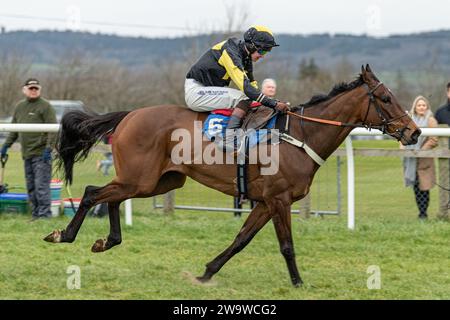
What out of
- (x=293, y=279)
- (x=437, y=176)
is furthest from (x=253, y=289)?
(x=437, y=176)

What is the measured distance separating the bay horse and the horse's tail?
0.20 m

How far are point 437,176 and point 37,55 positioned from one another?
283ft

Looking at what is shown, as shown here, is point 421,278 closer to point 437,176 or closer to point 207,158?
point 207,158

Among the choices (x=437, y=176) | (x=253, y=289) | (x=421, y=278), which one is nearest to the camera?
(x=253, y=289)

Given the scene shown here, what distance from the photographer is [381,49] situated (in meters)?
141

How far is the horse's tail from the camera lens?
6.97 metres

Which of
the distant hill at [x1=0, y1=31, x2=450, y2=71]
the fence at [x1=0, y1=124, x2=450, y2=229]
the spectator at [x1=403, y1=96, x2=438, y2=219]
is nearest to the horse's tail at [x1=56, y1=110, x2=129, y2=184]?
the fence at [x1=0, y1=124, x2=450, y2=229]

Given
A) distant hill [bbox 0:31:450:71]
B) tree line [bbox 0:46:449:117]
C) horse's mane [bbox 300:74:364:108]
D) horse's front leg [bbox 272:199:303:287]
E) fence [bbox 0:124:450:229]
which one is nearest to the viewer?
horse's front leg [bbox 272:199:303:287]

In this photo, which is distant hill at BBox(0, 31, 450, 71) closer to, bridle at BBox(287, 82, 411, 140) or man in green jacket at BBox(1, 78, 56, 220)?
man in green jacket at BBox(1, 78, 56, 220)

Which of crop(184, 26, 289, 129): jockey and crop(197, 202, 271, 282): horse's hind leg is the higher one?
crop(184, 26, 289, 129): jockey

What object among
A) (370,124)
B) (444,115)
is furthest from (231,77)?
(444,115)

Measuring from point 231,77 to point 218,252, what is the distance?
7.00 ft

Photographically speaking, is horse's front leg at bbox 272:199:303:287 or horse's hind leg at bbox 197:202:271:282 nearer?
horse's front leg at bbox 272:199:303:287

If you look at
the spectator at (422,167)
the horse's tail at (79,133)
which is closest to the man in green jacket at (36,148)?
the horse's tail at (79,133)
